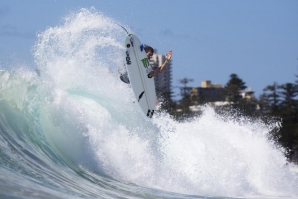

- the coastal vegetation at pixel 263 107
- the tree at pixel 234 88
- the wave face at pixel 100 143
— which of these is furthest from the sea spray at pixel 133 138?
the tree at pixel 234 88

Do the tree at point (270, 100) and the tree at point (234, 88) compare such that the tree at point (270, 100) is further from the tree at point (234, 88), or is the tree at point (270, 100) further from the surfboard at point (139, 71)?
the surfboard at point (139, 71)

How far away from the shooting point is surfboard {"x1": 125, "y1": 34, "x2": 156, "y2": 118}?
15.1m

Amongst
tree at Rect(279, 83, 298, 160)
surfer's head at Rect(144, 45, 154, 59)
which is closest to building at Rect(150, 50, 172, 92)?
surfer's head at Rect(144, 45, 154, 59)

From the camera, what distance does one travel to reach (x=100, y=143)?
47.3ft

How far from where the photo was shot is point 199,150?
17.5 meters

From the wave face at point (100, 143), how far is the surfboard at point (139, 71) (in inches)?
12.5

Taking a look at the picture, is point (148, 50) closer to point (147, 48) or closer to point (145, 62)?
point (147, 48)

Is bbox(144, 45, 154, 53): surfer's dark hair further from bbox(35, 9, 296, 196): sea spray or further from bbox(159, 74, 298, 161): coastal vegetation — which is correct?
bbox(159, 74, 298, 161): coastal vegetation

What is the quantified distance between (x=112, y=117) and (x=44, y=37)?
278cm

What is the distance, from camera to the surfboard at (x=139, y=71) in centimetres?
1514

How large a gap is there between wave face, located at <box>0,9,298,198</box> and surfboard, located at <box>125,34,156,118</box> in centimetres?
32

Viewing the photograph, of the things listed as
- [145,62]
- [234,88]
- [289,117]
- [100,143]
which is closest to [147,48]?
[145,62]

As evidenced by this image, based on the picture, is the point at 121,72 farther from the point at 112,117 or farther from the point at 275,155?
the point at 275,155

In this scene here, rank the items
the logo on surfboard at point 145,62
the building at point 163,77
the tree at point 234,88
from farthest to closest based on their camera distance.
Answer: the tree at point 234,88
the building at point 163,77
the logo on surfboard at point 145,62
